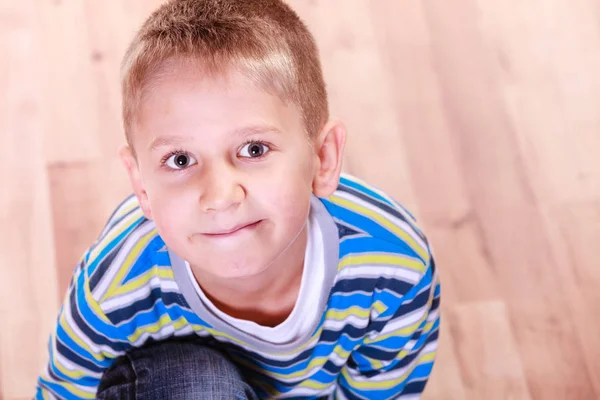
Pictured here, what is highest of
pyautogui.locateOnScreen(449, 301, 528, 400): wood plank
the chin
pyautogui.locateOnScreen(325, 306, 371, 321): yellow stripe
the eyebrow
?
the eyebrow

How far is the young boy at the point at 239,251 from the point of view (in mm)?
683

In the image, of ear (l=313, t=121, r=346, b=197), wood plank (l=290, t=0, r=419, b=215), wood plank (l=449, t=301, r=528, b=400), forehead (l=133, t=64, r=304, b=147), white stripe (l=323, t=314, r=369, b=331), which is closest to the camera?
forehead (l=133, t=64, r=304, b=147)

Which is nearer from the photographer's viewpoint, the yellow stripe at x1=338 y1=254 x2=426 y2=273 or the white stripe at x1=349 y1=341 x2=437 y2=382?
the yellow stripe at x1=338 y1=254 x2=426 y2=273

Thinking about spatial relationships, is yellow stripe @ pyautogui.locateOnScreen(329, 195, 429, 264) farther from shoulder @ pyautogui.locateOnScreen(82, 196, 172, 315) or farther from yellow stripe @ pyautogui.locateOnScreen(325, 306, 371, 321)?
shoulder @ pyautogui.locateOnScreen(82, 196, 172, 315)

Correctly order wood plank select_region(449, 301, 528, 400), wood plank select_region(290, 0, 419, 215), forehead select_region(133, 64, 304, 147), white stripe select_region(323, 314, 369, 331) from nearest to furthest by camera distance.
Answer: forehead select_region(133, 64, 304, 147) → white stripe select_region(323, 314, 369, 331) → wood plank select_region(449, 301, 528, 400) → wood plank select_region(290, 0, 419, 215)

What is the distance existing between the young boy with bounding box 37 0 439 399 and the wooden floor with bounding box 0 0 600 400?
0.23m

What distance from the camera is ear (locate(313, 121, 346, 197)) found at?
78 centimetres

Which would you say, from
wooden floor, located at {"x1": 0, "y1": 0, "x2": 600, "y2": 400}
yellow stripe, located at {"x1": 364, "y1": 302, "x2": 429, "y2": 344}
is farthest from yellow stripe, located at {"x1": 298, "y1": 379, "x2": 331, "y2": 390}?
wooden floor, located at {"x1": 0, "y1": 0, "x2": 600, "y2": 400}

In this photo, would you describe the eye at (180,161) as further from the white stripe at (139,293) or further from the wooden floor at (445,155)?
the wooden floor at (445,155)

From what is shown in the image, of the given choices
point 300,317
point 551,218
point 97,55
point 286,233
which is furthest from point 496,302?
point 97,55

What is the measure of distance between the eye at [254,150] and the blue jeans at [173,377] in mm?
297

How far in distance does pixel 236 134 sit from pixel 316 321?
290 mm

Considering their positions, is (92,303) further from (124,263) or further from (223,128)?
(223,128)

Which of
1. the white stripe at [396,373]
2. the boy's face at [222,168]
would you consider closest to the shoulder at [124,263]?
the boy's face at [222,168]
